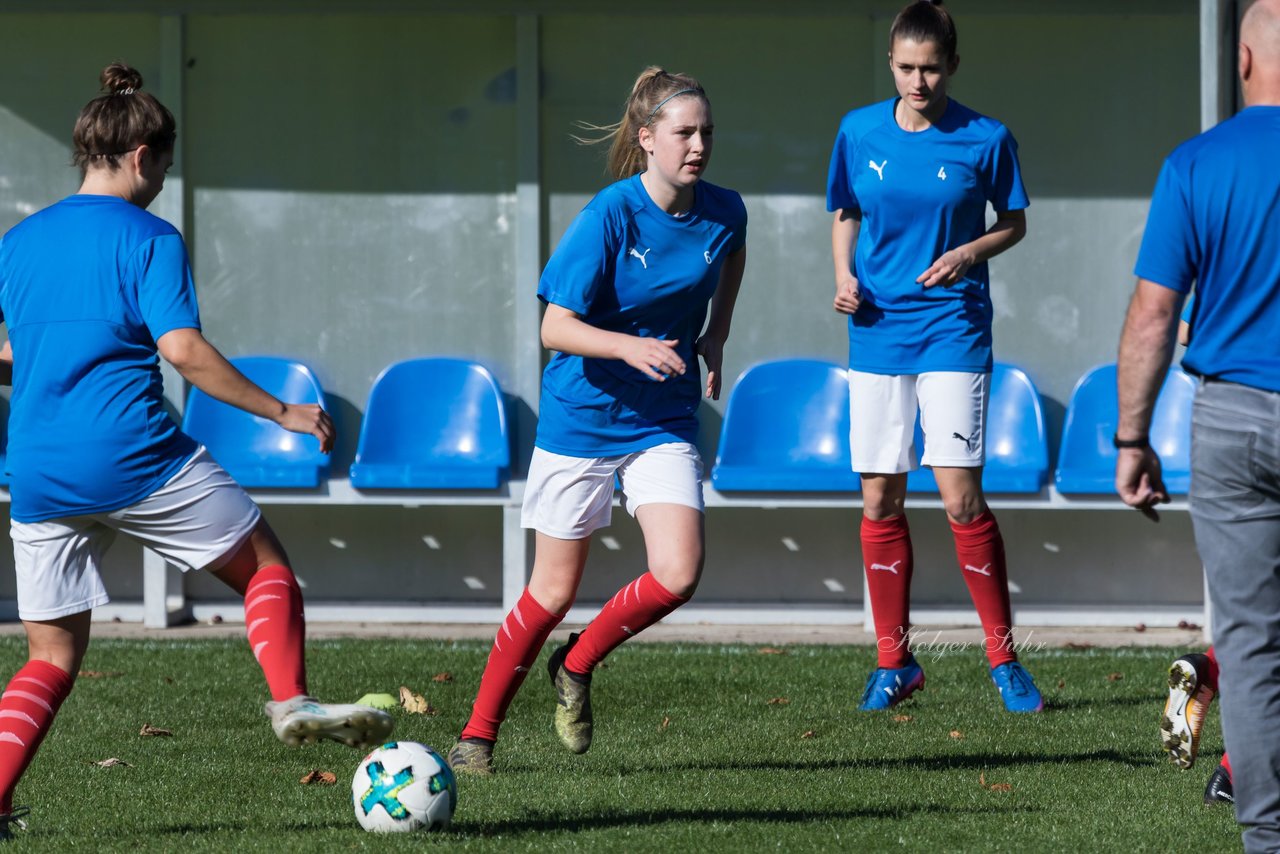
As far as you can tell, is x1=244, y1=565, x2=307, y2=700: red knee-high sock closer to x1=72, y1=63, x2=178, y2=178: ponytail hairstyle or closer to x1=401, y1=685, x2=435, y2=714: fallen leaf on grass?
x1=72, y1=63, x2=178, y2=178: ponytail hairstyle

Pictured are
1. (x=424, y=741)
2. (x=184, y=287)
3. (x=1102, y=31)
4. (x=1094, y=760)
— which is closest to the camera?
(x=184, y=287)

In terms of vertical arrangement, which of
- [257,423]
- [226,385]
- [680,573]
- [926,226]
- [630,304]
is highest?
[926,226]

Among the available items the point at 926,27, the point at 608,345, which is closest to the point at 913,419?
the point at 926,27

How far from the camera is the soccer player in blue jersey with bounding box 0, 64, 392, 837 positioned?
3764 mm

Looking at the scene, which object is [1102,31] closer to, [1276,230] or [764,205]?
[764,205]

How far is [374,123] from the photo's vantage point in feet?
27.4

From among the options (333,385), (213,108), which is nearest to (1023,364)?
(333,385)

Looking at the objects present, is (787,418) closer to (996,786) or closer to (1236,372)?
(996,786)

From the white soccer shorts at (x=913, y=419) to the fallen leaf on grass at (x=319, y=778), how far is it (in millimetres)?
1978

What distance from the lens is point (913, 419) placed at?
577 centimetres

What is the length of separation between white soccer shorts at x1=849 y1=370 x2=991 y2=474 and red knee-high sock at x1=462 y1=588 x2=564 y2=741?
150 centimetres

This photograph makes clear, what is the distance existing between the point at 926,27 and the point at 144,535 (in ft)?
9.37

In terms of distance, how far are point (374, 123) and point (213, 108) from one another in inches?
29.9

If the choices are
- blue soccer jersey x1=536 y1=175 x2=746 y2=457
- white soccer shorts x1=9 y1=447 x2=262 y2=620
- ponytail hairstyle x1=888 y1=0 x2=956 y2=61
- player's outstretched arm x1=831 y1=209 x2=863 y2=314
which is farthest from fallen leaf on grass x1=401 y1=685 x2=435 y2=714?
ponytail hairstyle x1=888 y1=0 x2=956 y2=61
